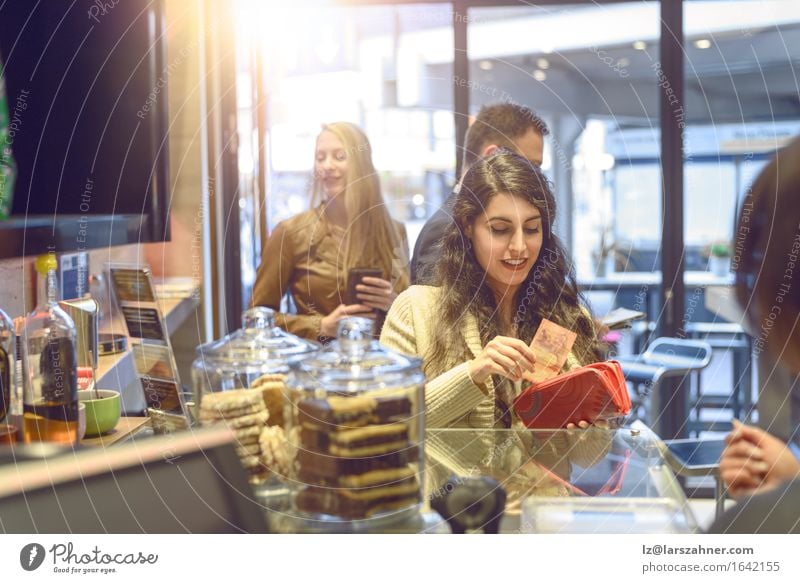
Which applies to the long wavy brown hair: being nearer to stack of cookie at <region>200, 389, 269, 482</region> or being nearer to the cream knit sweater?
the cream knit sweater

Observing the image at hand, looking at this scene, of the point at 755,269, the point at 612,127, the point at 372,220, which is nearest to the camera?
the point at 755,269

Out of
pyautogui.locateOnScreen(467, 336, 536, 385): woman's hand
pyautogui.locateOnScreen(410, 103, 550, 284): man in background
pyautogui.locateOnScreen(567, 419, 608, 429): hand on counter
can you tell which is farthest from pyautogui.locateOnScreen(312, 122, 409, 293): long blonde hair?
pyautogui.locateOnScreen(567, 419, 608, 429): hand on counter

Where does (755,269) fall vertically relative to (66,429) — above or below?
above

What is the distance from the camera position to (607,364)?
1132mm

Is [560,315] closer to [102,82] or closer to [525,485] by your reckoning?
[525,485]

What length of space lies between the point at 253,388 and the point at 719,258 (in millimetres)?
1939

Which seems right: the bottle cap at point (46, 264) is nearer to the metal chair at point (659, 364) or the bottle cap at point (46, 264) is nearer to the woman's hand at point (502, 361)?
the woman's hand at point (502, 361)

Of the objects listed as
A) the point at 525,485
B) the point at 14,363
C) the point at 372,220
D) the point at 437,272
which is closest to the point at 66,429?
the point at 14,363

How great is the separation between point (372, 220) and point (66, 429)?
3.33ft

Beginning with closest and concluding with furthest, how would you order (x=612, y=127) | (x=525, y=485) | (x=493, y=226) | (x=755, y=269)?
1. (x=525, y=485)
2. (x=755, y=269)
3. (x=493, y=226)
4. (x=612, y=127)

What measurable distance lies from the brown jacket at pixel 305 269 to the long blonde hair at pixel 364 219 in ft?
0.06
